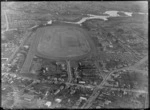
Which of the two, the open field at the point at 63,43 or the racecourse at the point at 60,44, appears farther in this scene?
the open field at the point at 63,43

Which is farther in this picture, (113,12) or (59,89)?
(113,12)

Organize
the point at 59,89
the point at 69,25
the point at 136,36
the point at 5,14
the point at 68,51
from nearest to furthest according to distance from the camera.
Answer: the point at 59,89, the point at 68,51, the point at 136,36, the point at 69,25, the point at 5,14

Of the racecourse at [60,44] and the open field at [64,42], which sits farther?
the open field at [64,42]

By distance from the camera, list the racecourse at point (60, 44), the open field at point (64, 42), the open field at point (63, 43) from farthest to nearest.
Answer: the open field at point (63, 43)
the open field at point (64, 42)
the racecourse at point (60, 44)

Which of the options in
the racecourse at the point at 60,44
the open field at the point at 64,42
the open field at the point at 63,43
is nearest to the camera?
the racecourse at the point at 60,44

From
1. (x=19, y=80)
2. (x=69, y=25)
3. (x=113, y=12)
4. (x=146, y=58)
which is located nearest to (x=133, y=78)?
(x=146, y=58)

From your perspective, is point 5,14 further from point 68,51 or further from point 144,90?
point 144,90

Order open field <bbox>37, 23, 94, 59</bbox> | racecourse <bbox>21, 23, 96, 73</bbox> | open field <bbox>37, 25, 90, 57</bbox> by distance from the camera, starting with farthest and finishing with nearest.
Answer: open field <bbox>37, 25, 90, 57</bbox>, open field <bbox>37, 23, 94, 59</bbox>, racecourse <bbox>21, 23, 96, 73</bbox>

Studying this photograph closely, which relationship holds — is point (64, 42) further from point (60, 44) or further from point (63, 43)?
point (60, 44)

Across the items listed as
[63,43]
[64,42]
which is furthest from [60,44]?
[64,42]

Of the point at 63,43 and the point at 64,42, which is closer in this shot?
the point at 63,43

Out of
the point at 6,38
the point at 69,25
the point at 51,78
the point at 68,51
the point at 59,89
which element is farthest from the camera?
the point at 69,25
